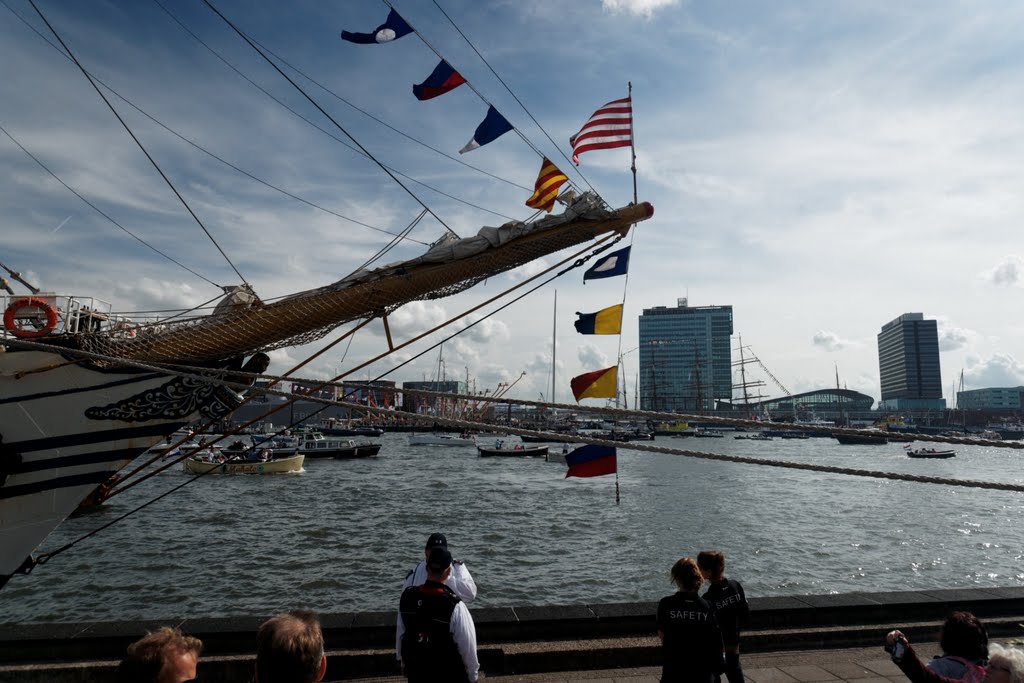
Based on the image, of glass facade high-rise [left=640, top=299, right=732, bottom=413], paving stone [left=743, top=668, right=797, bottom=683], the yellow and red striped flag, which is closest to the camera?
paving stone [left=743, top=668, right=797, bottom=683]

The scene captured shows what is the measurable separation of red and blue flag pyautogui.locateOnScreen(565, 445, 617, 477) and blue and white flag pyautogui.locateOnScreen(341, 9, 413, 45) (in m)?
5.04

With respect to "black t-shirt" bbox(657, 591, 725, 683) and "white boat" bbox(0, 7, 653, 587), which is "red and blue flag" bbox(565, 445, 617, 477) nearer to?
"white boat" bbox(0, 7, 653, 587)

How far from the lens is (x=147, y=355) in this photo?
267 inches

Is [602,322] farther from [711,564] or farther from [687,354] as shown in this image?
[687,354]

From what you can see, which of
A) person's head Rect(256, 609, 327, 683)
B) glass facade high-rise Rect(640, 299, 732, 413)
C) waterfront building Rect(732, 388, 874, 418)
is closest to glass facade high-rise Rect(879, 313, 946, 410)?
waterfront building Rect(732, 388, 874, 418)

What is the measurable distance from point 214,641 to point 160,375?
2644 millimetres

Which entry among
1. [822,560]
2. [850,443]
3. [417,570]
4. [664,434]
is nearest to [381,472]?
[822,560]

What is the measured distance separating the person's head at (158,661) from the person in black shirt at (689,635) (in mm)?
2392

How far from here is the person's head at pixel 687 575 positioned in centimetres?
350

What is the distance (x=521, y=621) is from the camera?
6281 millimetres

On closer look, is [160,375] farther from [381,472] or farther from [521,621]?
[381,472]

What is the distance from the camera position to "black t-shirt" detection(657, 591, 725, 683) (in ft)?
11.2

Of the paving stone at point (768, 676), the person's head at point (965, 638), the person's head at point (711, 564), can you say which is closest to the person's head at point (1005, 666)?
the person's head at point (965, 638)

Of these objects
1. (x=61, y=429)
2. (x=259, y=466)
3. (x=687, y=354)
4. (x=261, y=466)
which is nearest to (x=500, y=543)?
(x=61, y=429)
